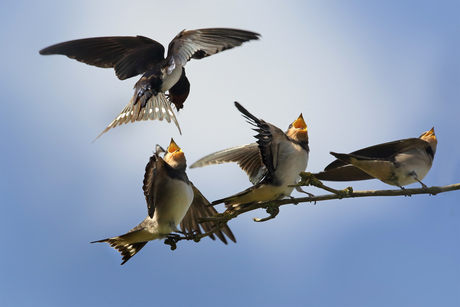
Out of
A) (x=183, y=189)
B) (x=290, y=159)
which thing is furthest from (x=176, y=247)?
(x=290, y=159)

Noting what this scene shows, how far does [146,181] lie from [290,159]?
1.25 meters

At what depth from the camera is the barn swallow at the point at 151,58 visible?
4690 millimetres

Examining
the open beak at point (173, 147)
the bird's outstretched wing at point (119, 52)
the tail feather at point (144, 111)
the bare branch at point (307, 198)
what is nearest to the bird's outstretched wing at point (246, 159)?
the open beak at point (173, 147)

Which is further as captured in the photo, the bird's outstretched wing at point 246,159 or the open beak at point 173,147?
the open beak at point 173,147

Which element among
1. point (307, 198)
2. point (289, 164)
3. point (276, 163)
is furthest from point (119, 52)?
point (307, 198)

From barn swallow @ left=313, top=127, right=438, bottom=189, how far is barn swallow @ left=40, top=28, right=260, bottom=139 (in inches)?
55.7

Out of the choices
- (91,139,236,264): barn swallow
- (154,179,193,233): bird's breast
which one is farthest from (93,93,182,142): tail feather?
(154,179,193,233): bird's breast

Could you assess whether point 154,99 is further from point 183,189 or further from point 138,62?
point 183,189

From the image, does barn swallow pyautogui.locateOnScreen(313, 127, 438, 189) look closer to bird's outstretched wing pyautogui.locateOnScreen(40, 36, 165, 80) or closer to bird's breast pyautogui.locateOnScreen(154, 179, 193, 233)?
bird's breast pyautogui.locateOnScreen(154, 179, 193, 233)

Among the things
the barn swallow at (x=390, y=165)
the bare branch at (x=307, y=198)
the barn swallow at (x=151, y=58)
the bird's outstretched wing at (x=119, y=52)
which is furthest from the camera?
the bird's outstretched wing at (x=119, y=52)

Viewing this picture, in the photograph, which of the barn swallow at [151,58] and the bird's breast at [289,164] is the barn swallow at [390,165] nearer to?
the bird's breast at [289,164]

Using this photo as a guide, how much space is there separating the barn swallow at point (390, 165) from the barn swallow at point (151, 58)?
55.7 inches

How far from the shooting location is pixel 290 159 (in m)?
4.17

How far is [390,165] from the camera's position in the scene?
4363 mm
